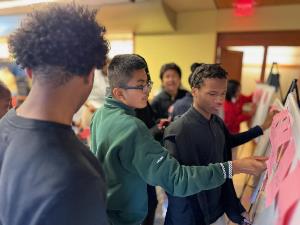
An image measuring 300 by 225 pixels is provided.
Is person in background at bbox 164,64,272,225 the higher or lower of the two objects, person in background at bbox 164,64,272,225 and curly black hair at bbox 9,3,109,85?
the lower

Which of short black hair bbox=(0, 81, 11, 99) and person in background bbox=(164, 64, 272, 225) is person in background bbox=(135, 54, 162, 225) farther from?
short black hair bbox=(0, 81, 11, 99)

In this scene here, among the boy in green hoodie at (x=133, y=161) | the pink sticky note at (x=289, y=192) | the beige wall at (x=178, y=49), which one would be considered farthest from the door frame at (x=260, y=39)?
the pink sticky note at (x=289, y=192)

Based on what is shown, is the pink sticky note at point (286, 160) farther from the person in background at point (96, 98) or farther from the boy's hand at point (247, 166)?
the person in background at point (96, 98)

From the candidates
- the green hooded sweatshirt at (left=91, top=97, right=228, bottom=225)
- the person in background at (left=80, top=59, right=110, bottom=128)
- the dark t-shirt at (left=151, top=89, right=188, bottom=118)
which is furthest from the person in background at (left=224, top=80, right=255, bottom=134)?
the green hooded sweatshirt at (left=91, top=97, right=228, bottom=225)

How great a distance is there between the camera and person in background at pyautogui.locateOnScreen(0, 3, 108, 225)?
1.86ft

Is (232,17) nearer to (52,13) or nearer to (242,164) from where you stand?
(242,164)

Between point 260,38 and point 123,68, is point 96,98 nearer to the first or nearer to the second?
point 123,68

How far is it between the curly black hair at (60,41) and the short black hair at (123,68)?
42 centimetres

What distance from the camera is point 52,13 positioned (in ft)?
2.07

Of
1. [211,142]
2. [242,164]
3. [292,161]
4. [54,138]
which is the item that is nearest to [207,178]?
[242,164]

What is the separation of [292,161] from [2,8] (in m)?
5.75

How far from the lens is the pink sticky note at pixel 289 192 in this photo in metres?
0.60

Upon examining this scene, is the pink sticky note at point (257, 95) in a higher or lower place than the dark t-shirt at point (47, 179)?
lower

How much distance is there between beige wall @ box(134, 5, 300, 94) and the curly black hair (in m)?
3.66
